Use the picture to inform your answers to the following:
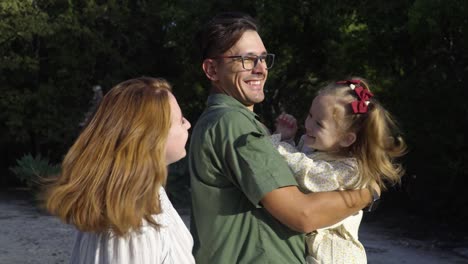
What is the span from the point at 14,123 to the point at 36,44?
2480 mm

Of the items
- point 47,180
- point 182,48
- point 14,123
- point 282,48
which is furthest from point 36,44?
point 47,180

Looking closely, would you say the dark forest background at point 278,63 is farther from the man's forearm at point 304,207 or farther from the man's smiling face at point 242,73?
the man's forearm at point 304,207

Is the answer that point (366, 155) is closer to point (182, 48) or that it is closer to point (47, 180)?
point (47, 180)

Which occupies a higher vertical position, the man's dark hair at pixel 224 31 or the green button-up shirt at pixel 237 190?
the man's dark hair at pixel 224 31

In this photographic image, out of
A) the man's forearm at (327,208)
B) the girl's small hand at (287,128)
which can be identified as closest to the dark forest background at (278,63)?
the girl's small hand at (287,128)

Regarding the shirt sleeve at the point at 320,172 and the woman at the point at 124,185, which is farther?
the shirt sleeve at the point at 320,172

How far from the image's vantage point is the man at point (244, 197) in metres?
1.95

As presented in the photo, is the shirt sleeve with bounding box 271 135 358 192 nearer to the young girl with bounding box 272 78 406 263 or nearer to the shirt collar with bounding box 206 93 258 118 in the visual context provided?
the young girl with bounding box 272 78 406 263

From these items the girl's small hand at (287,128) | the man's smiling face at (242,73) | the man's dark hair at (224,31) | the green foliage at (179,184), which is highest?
the man's dark hair at (224,31)

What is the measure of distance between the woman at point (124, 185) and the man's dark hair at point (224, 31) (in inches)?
14.8

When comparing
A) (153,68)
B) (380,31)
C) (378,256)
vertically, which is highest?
(380,31)

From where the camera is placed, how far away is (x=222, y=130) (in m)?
2.00

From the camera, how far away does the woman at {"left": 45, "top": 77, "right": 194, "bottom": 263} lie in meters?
1.79

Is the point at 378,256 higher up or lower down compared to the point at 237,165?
lower down
